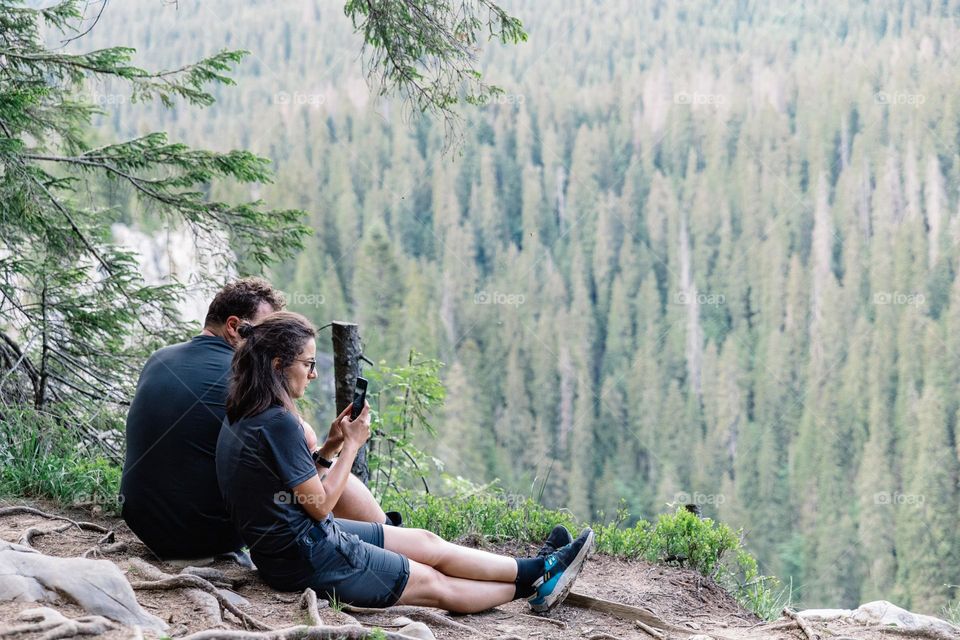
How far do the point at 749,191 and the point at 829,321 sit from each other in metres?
23.2

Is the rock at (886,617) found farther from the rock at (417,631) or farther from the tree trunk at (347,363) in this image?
the tree trunk at (347,363)

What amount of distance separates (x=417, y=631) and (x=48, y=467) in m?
3.08

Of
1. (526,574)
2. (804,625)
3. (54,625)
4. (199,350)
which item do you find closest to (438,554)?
(526,574)

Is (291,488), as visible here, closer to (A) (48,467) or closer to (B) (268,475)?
(B) (268,475)

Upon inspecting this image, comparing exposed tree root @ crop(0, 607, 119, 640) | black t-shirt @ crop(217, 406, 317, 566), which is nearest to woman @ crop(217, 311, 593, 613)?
black t-shirt @ crop(217, 406, 317, 566)

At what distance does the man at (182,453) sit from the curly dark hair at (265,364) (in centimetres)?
34

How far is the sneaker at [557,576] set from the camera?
4031 millimetres

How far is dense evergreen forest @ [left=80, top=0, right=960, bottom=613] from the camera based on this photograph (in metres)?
70.7

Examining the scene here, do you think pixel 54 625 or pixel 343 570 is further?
pixel 343 570

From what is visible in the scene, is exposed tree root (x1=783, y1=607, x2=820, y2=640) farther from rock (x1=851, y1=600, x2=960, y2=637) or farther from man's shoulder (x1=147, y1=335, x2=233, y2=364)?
man's shoulder (x1=147, y1=335, x2=233, y2=364)

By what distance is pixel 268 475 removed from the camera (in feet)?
11.4

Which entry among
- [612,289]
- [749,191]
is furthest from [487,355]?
[749,191]

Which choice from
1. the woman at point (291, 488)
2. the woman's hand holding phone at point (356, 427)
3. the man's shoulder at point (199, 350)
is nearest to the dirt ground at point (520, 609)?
the woman at point (291, 488)

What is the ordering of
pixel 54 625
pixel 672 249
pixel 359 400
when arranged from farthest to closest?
1. pixel 672 249
2. pixel 359 400
3. pixel 54 625
